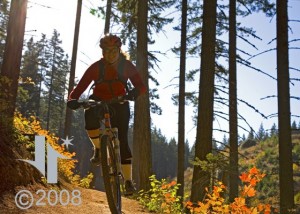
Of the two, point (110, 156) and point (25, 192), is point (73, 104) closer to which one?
point (110, 156)

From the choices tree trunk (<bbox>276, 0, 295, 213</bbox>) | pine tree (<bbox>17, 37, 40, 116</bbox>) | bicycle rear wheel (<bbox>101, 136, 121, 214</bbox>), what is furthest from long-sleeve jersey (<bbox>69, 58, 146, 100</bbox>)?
pine tree (<bbox>17, 37, 40, 116</bbox>)

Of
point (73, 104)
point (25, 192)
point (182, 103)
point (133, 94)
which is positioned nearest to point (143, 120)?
point (25, 192)

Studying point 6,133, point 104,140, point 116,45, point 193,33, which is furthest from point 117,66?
point 193,33

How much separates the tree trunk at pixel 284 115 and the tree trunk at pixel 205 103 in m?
3.01

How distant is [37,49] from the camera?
2115 inches

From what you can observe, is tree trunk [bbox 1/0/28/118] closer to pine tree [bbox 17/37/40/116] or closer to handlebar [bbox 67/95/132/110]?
handlebar [bbox 67/95/132/110]

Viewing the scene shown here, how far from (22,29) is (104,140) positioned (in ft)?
21.3

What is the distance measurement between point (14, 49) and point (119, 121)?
580cm

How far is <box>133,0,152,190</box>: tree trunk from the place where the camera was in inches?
418

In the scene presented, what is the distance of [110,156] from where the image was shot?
514 cm

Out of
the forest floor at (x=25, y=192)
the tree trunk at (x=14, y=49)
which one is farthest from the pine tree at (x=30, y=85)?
the forest floor at (x=25, y=192)

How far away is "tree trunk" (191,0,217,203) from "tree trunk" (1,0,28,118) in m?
4.98

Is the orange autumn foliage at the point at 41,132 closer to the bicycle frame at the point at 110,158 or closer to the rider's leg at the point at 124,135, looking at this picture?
the rider's leg at the point at 124,135

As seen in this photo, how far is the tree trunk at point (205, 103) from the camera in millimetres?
7722
